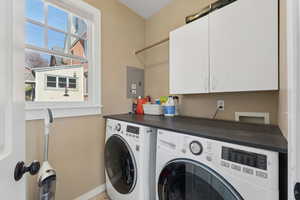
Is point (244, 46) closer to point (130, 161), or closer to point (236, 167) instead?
point (236, 167)

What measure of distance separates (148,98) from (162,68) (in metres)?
0.51

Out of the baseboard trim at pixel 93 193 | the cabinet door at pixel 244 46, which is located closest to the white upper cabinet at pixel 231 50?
the cabinet door at pixel 244 46

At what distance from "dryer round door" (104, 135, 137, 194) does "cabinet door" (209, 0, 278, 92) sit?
1.02 meters

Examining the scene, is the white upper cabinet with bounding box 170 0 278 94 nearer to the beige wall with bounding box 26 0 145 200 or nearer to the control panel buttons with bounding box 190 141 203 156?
the control panel buttons with bounding box 190 141 203 156

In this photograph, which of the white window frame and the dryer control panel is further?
the white window frame

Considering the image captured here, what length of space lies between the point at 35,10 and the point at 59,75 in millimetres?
650

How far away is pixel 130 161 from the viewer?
1314mm

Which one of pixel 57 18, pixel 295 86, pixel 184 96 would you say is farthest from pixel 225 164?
pixel 57 18

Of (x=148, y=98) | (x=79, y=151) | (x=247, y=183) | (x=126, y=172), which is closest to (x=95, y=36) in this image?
(x=148, y=98)

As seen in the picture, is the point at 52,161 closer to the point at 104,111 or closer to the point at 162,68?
the point at 104,111

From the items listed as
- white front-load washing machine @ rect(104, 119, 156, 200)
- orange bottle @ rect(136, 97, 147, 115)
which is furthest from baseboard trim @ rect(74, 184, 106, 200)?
orange bottle @ rect(136, 97, 147, 115)

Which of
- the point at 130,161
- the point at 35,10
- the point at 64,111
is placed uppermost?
the point at 35,10

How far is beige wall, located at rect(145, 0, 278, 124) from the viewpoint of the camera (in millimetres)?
1321

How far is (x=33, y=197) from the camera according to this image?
1277mm
